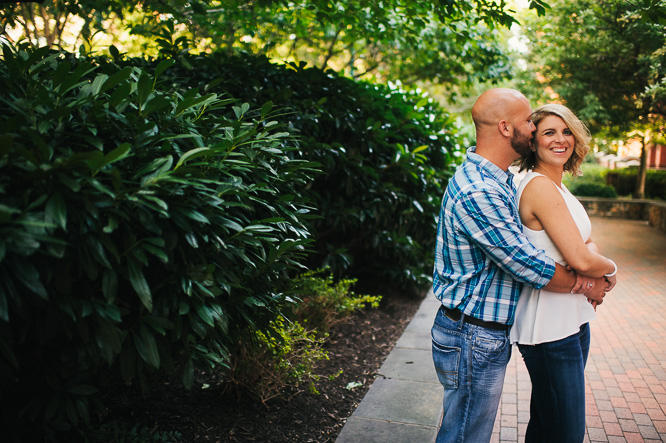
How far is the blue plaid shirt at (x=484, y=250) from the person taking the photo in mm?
2145

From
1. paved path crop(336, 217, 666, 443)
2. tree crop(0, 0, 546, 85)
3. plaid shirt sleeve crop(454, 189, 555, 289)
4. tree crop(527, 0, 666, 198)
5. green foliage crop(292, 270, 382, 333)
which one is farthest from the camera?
tree crop(527, 0, 666, 198)

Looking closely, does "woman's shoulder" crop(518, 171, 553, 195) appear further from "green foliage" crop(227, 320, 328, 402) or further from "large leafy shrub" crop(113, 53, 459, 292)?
"large leafy shrub" crop(113, 53, 459, 292)

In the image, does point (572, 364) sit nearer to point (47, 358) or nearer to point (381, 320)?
point (47, 358)

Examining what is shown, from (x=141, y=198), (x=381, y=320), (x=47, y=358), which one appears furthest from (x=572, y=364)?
(x=381, y=320)

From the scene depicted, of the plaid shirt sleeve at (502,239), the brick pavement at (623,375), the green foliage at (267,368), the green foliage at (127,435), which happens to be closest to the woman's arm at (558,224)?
the plaid shirt sleeve at (502,239)

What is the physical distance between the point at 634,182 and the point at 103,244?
79.2 ft

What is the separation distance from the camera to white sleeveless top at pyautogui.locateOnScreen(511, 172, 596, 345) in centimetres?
229

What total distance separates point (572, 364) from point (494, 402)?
0.40 m

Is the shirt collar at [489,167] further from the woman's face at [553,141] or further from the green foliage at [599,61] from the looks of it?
the green foliage at [599,61]

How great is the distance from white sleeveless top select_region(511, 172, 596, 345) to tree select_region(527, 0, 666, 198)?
11.2 metres

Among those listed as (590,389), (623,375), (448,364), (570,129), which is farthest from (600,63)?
(448,364)

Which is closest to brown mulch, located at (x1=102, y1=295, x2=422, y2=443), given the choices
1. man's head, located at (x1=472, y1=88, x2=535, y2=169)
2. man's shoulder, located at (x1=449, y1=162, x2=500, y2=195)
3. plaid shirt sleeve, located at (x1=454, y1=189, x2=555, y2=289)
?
plaid shirt sleeve, located at (x1=454, y1=189, x2=555, y2=289)

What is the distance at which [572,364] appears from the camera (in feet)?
7.62

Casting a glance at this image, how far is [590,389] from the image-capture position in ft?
14.3
